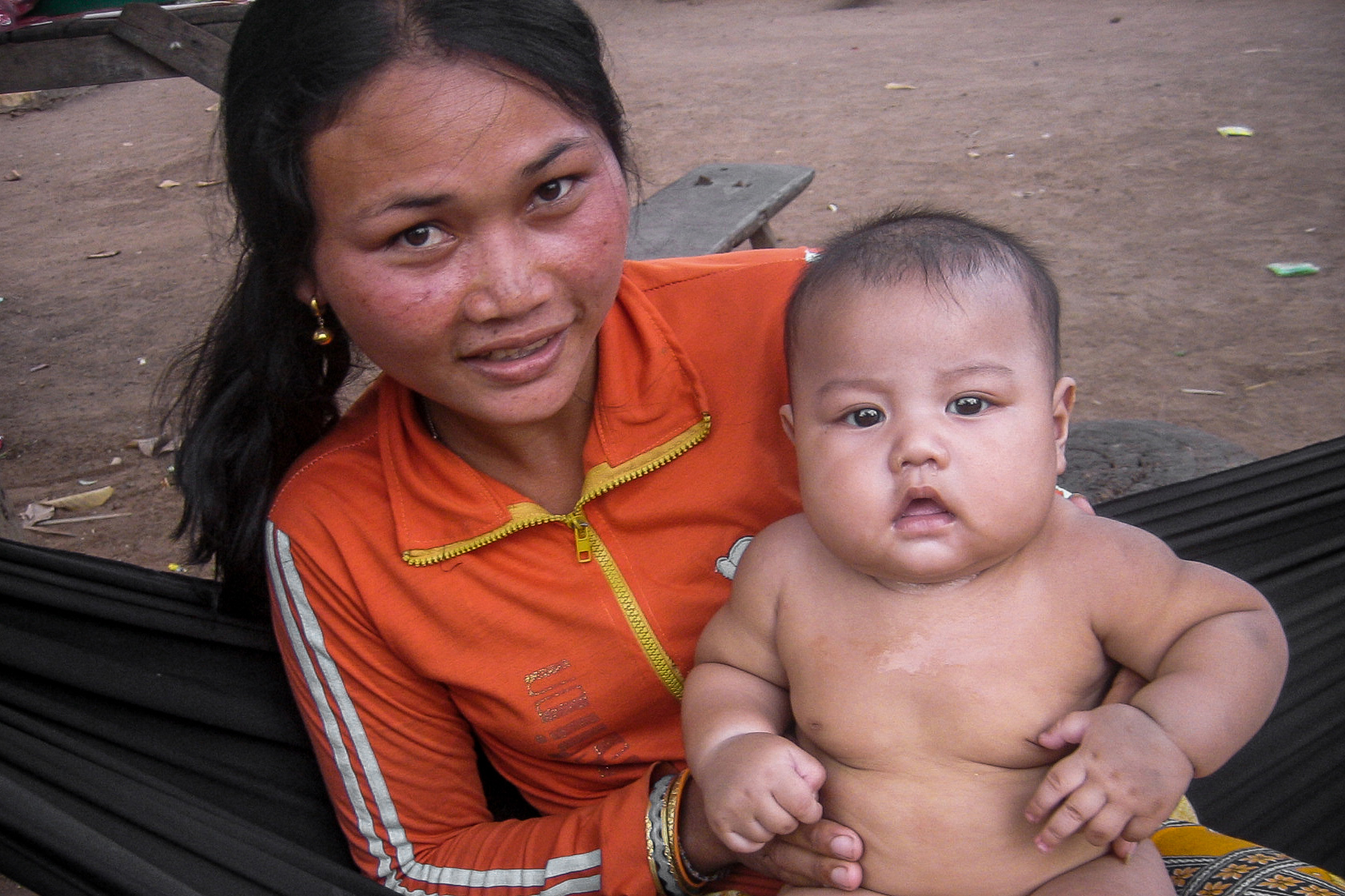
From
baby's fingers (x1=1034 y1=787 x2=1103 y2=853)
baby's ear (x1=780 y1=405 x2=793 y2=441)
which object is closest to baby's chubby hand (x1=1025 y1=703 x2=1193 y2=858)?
baby's fingers (x1=1034 y1=787 x2=1103 y2=853)

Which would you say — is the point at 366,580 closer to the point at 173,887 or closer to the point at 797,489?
the point at 173,887

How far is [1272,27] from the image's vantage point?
A: 7078 mm

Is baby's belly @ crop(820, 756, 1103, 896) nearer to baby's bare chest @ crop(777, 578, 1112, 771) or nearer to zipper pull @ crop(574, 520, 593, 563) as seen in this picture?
baby's bare chest @ crop(777, 578, 1112, 771)

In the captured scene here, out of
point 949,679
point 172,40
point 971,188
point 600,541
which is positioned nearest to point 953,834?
point 949,679

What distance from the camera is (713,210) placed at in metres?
3.56

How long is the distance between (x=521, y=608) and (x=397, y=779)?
0.27 metres

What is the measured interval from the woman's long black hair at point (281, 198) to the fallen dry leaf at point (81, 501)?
213 cm

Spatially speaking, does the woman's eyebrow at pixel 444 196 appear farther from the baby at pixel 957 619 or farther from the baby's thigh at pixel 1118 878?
the baby's thigh at pixel 1118 878

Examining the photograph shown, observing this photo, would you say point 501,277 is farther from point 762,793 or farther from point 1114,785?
point 1114,785

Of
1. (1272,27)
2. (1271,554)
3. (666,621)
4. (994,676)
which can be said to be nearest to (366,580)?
(666,621)

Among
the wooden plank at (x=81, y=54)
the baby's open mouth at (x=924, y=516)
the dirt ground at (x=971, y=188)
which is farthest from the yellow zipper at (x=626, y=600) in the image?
the wooden plank at (x=81, y=54)

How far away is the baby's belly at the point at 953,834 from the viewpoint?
1.19 metres

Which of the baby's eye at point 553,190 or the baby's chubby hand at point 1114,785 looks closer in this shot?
the baby's chubby hand at point 1114,785

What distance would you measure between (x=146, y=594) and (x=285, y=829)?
0.42 m
